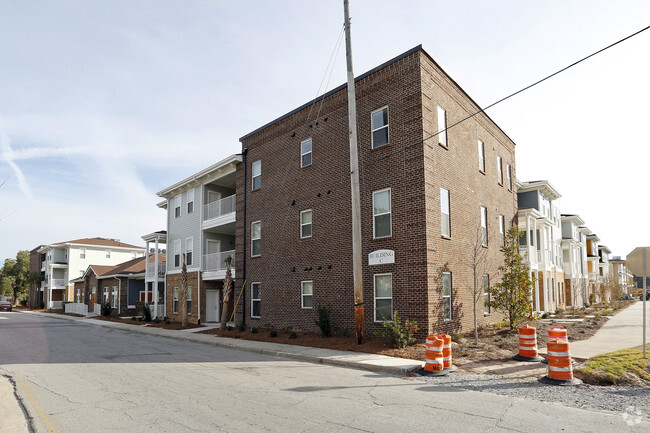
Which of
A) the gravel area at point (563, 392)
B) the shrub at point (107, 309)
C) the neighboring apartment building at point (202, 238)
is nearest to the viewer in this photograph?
the gravel area at point (563, 392)

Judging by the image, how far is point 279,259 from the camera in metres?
20.9

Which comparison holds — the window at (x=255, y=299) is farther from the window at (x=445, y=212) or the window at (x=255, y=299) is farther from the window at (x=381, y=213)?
the window at (x=445, y=212)

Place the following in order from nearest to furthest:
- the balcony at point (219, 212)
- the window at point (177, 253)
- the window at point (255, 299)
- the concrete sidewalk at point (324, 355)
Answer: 1. the concrete sidewalk at point (324, 355)
2. the window at point (255, 299)
3. the balcony at point (219, 212)
4. the window at point (177, 253)

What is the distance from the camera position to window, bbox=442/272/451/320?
1600 cm

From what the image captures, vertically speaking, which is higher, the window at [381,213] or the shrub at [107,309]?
the window at [381,213]

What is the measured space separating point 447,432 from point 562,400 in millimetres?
3200

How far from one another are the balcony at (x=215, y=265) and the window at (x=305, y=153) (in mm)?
8007

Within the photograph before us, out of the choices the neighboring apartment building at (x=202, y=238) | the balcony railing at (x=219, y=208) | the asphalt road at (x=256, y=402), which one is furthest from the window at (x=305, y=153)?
the asphalt road at (x=256, y=402)

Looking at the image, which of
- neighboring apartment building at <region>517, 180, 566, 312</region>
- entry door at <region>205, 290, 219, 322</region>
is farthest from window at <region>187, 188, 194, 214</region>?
neighboring apartment building at <region>517, 180, 566, 312</region>

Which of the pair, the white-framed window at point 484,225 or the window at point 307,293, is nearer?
the window at point 307,293

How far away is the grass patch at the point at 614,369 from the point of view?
377 inches

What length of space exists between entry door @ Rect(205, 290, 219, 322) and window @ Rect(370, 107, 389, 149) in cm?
1568

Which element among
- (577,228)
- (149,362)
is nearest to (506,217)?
(149,362)

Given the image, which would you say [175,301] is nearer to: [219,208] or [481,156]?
[219,208]
